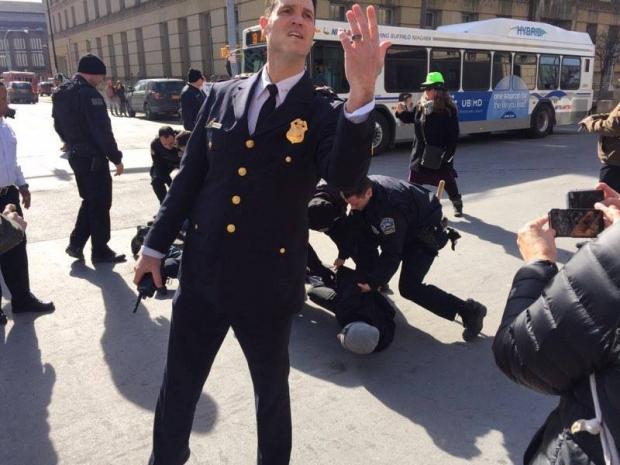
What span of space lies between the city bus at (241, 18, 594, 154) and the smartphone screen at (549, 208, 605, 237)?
936 cm

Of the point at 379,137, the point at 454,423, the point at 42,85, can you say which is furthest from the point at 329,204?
the point at 42,85

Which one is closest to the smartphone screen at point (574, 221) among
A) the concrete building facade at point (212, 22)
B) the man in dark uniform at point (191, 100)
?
the man in dark uniform at point (191, 100)

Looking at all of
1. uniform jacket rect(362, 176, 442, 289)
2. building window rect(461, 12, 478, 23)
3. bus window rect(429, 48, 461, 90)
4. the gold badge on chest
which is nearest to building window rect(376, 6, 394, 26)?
building window rect(461, 12, 478, 23)

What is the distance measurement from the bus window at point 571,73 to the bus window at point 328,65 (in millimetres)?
9278

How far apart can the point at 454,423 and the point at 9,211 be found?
2.71 meters

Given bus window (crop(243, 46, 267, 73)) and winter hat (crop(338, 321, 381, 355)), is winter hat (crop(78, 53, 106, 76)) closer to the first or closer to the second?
winter hat (crop(338, 321, 381, 355))

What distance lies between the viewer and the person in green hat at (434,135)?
6297mm

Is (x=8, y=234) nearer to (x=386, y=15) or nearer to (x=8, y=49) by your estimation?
(x=386, y=15)

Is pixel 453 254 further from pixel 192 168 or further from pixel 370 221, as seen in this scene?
pixel 192 168

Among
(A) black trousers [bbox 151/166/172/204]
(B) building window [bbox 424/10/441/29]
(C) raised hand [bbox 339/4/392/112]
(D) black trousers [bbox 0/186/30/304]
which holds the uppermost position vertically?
(B) building window [bbox 424/10/441/29]

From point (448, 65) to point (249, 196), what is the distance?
12966 mm

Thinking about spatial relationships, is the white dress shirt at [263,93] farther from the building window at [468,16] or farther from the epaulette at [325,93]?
the building window at [468,16]

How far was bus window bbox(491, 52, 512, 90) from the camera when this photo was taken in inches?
575

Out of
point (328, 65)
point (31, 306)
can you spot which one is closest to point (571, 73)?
point (328, 65)
